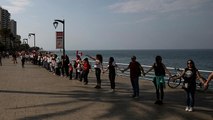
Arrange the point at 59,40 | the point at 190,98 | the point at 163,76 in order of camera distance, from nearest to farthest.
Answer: the point at 190,98, the point at 163,76, the point at 59,40

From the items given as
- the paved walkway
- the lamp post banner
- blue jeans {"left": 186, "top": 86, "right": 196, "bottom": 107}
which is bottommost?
the paved walkway

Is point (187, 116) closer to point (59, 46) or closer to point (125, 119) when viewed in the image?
point (125, 119)

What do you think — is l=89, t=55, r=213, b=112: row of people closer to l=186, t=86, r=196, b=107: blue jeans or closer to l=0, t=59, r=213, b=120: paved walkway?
l=186, t=86, r=196, b=107: blue jeans

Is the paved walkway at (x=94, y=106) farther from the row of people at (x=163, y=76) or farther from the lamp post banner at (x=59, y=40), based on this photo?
the lamp post banner at (x=59, y=40)

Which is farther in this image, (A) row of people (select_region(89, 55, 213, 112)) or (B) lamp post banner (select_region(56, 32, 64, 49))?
(B) lamp post banner (select_region(56, 32, 64, 49))

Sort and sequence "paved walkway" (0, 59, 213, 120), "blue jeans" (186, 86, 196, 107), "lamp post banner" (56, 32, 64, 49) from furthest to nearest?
"lamp post banner" (56, 32, 64, 49)
"blue jeans" (186, 86, 196, 107)
"paved walkway" (0, 59, 213, 120)

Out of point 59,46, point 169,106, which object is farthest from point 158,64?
point 59,46

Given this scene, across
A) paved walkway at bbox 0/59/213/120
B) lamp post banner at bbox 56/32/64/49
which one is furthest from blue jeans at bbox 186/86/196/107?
lamp post banner at bbox 56/32/64/49

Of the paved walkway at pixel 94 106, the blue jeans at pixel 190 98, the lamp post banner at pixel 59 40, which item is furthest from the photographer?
the lamp post banner at pixel 59 40

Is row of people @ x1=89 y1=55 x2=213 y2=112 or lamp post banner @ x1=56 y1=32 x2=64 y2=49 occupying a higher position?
lamp post banner @ x1=56 y1=32 x2=64 y2=49

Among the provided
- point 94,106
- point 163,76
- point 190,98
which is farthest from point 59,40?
point 190,98

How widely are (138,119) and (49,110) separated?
2608 millimetres

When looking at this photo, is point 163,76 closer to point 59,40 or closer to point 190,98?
point 190,98

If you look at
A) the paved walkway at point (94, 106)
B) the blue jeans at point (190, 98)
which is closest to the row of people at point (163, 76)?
the blue jeans at point (190, 98)
